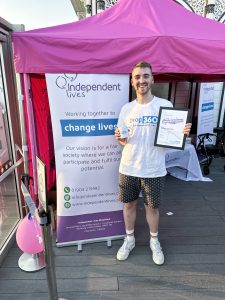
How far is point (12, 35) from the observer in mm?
2121

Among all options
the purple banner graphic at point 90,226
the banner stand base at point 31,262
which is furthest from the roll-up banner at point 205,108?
the banner stand base at point 31,262

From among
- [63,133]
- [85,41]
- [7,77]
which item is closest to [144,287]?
[63,133]

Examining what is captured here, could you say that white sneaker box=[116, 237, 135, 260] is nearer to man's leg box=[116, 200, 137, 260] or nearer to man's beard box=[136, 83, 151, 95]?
man's leg box=[116, 200, 137, 260]

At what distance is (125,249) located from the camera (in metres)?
2.49

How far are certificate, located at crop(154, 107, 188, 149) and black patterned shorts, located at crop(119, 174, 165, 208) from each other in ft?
1.15

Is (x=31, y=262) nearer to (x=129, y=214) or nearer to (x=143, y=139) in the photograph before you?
(x=129, y=214)

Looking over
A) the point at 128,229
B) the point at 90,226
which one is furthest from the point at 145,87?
the point at 90,226

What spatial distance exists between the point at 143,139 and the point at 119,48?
0.83 m

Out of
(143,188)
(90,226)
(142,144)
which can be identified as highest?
(142,144)

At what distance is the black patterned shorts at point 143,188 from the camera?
2205 mm

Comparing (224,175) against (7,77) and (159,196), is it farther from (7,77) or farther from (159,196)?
(7,77)

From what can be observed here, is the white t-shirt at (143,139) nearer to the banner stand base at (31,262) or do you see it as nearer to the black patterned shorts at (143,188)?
the black patterned shorts at (143,188)

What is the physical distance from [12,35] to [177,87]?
5.31 metres

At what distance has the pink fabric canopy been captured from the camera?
213 centimetres
